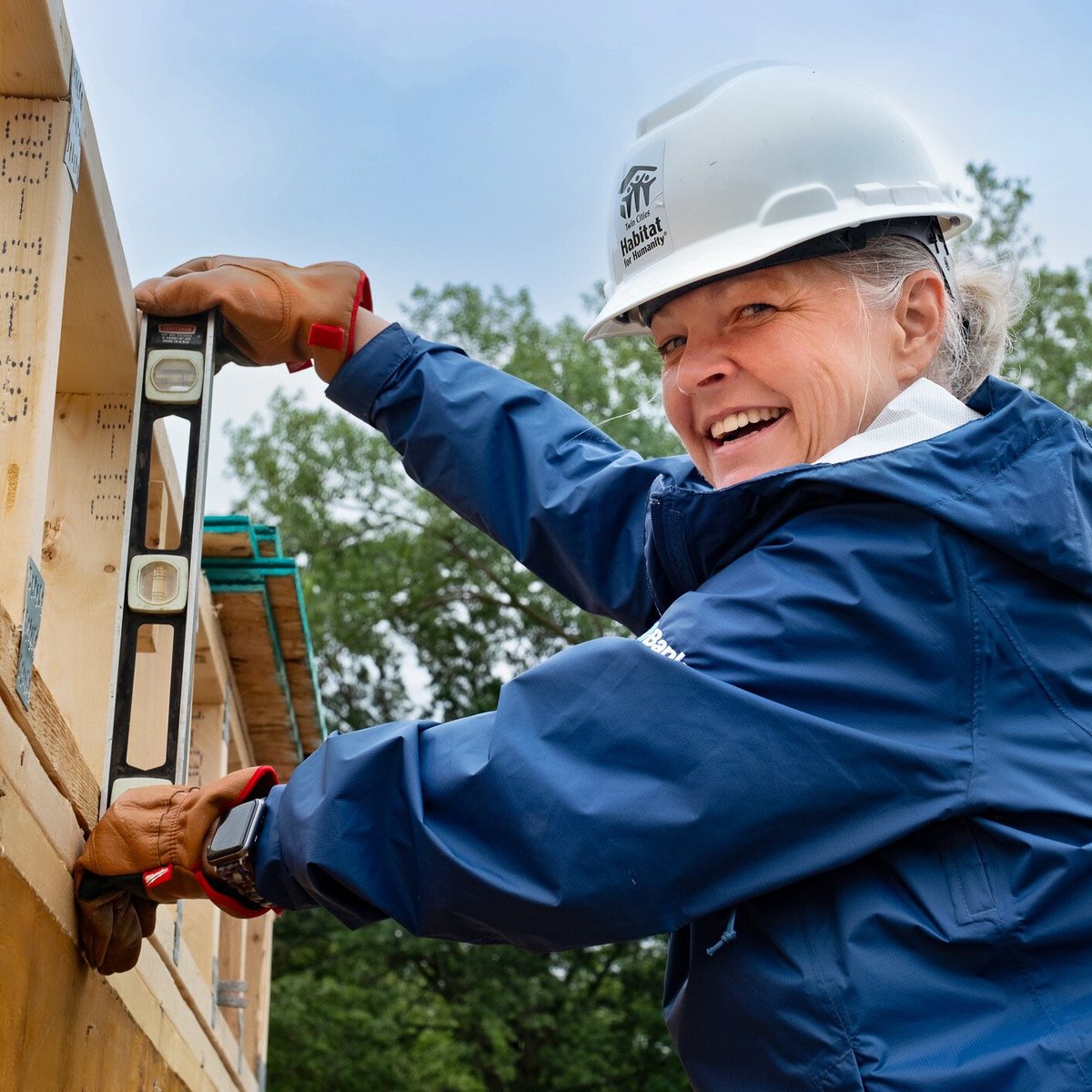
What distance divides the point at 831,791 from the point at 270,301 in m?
2.03

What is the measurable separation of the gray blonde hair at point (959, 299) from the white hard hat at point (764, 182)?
0.04 metres

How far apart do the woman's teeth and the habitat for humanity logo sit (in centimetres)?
37

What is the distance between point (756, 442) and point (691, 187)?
21.5 inches

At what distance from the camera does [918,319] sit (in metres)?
2.81

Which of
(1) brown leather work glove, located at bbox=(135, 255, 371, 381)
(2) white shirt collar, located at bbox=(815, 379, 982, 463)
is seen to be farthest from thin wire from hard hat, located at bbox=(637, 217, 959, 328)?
(1) brown leather work glove, located at bbox=(135, 255, 371, 381)

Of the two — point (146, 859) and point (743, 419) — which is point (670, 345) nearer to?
point (743, 419)

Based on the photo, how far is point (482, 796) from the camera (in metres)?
2.26

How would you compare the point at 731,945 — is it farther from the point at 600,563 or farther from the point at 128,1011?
the point at 128,1011

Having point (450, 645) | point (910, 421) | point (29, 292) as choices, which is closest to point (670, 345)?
point (910, 421)

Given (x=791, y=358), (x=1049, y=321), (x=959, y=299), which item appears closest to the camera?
(x=791, y=358)

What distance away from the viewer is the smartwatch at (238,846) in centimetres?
249

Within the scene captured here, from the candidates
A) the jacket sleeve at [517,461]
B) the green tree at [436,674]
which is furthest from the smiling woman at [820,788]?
the green tree at [436,674]

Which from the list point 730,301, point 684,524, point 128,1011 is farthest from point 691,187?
point 128,1011

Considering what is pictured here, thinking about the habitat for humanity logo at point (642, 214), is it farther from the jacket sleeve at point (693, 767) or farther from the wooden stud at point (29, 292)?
the wooden stud at point (29, 292)
